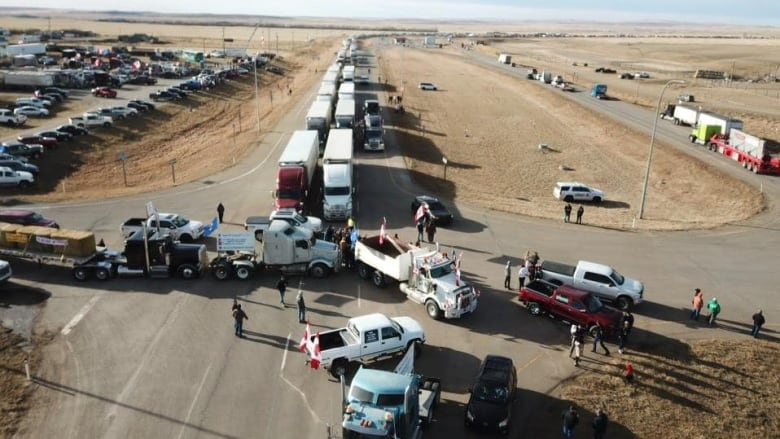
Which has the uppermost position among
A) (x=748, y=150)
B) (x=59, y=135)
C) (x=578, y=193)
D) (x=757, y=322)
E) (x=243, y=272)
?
(x=748, y=150)

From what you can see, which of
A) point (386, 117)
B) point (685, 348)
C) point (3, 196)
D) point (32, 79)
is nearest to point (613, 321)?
point (685, 348)

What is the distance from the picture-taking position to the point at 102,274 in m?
25.9

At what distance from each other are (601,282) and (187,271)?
1760 centimetres

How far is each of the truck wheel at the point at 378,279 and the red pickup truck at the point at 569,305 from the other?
582 centimetres

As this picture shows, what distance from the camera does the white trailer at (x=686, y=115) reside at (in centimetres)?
6409

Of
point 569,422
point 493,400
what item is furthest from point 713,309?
point 493,400

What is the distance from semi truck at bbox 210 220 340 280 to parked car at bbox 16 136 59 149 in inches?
1313

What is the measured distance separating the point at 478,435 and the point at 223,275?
14.2 m

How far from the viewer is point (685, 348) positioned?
21609 millimetres

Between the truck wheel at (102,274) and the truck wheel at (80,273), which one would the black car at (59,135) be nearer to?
the truck wheel at (80,273)

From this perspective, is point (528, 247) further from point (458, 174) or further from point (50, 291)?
point (50, 291)

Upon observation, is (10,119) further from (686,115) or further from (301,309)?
(686,115)

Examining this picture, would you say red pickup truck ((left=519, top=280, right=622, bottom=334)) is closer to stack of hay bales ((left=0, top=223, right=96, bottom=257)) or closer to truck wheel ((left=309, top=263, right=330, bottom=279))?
truck wheel ((left=309, top=263, right=330, bottom=279))

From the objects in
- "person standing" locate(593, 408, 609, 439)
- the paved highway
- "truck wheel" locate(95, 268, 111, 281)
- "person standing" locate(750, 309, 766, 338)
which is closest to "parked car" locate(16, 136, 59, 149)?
the paved highway
